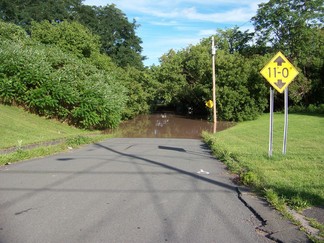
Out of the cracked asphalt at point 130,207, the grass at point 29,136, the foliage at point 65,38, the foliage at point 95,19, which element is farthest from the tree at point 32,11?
the cracked asphalt at point 130,207

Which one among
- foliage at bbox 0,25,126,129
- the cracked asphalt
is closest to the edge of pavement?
the cracked asphalt

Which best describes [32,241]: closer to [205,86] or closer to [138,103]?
[205,86]

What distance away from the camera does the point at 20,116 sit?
66.5ft

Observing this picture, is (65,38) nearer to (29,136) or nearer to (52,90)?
(52,90)

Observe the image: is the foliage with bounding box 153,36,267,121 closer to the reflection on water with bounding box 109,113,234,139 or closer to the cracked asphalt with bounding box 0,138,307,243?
the reflection on water with bounding box 109,113,234,139

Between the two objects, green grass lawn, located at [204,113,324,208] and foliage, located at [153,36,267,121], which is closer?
green grass lawn, located at [204,113,324,208]

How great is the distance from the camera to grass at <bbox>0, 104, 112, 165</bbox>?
1177 centimetres

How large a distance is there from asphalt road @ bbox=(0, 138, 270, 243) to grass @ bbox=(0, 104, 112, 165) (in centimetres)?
189

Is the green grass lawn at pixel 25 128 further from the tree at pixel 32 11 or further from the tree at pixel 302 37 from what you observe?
the tree at pixel 32 11

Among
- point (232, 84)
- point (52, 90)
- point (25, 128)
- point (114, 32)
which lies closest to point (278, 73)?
point (25, 128)

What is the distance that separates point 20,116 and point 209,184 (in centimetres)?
1545

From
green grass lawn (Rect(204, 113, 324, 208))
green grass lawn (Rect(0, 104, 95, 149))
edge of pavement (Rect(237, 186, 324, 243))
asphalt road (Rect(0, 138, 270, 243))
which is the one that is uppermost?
green grass lawn (Rect(0, 104, 95, 149))

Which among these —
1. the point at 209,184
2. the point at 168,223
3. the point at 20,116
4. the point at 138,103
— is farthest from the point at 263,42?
the point at 168,223

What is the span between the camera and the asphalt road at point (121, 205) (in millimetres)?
4672
